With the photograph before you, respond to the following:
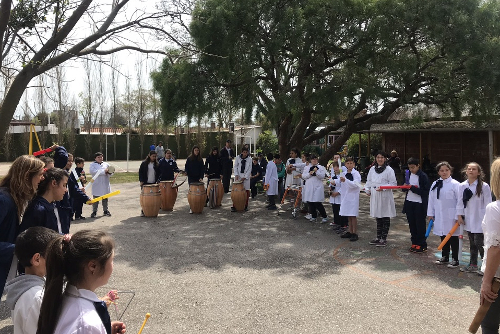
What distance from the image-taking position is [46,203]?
383cm

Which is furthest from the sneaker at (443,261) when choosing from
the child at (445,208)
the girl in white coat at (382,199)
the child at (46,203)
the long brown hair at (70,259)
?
the long brown hair at (70,259)

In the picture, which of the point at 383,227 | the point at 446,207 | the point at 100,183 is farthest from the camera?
the point at 100,183

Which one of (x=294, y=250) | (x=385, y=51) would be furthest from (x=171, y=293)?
(x=385, y=51)

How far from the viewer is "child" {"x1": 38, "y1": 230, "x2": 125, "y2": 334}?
1.89m

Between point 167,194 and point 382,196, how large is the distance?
6.19 metres

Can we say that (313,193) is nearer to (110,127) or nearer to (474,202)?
(474,202)

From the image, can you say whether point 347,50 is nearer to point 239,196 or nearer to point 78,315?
point 239,196

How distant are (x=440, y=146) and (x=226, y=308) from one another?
56.0 feet

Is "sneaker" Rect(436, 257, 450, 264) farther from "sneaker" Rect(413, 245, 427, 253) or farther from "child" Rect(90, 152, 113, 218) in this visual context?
"child" Rect(90, 152, 113, 218)

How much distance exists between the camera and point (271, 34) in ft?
40.5

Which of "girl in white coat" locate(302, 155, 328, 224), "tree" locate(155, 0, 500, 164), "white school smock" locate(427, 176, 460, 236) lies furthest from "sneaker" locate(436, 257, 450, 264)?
"tree" locate(155, 0, 500, 164)

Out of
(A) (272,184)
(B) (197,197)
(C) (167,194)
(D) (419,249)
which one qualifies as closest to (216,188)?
(B) (197,197)

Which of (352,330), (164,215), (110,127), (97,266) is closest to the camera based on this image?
(97,266)

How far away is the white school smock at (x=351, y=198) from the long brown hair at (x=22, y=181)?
6379 millimetres
